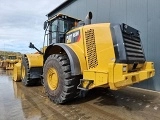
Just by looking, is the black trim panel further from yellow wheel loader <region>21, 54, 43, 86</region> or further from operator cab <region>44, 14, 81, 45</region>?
yellow wheel loader <region>21, 54, 43, 86</region>

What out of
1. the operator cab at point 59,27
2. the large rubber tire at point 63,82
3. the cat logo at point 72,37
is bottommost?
the large rubber tire at point 63,82

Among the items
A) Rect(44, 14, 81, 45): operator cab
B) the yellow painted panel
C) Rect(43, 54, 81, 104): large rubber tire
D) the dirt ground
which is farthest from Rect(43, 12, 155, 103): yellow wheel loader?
the yellow painted panel

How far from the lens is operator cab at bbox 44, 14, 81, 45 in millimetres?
6215

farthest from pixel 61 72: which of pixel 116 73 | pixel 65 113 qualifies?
pixel 116 73

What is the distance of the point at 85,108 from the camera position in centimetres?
467

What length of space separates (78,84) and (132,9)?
441 centimetres

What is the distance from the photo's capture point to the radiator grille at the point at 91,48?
459 cm

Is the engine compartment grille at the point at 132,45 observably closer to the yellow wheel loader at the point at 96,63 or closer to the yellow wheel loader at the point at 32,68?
the yellow wheel loader at the point at 96,63

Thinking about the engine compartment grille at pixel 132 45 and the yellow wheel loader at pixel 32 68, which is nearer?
the engine compartment grille at pixel 132 45

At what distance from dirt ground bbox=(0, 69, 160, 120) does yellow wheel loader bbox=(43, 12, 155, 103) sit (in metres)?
0.39

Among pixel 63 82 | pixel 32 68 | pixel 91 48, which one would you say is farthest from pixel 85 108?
pixel 32 68

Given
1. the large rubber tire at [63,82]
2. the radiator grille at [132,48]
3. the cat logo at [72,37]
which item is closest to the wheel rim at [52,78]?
the large rubber tire at [63,82]

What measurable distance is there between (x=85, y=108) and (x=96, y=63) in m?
1.14

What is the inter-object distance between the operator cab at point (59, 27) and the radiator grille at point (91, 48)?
153 cm
